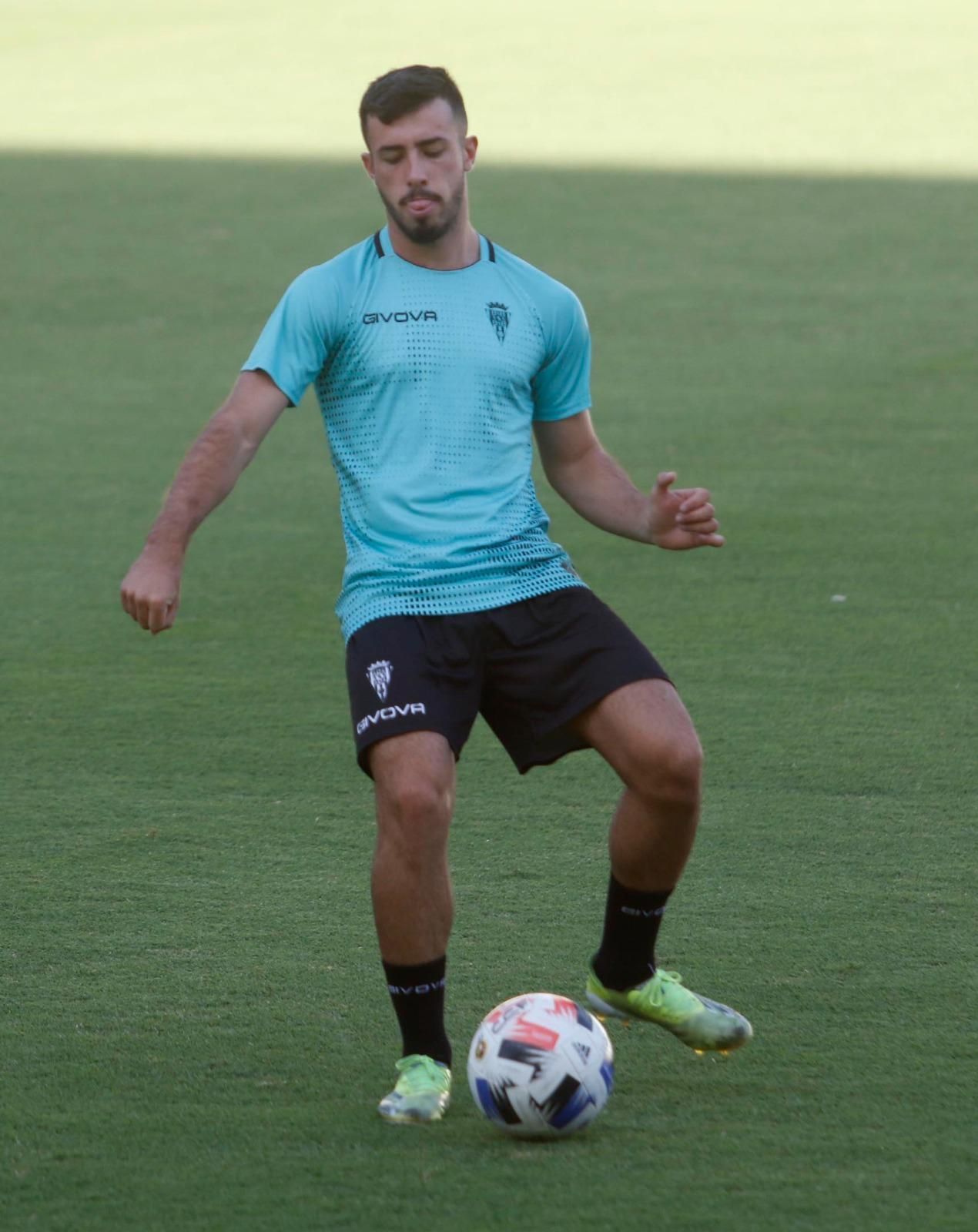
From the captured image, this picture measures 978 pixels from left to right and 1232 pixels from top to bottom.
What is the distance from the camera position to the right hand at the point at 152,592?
3.42m

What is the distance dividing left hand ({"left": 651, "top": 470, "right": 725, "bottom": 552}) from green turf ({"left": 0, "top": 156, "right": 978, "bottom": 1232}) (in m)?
0.96

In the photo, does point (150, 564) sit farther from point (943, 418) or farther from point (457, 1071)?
point (943, 418)

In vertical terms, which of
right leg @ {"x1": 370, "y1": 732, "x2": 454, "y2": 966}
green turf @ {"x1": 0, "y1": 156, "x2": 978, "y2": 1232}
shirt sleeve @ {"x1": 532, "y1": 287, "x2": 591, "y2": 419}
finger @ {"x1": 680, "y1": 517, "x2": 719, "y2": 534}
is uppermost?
shirt sleeve @ {"x1": 532, "y1": 287, "x2": 591, "y2": 419}

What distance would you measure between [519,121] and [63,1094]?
1645 cm

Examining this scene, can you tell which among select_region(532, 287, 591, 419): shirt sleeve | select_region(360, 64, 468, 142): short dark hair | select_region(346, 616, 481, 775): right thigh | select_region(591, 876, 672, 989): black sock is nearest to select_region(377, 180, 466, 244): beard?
select_region(360, 64, 468, 142): short dark hair

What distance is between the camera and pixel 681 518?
380cm

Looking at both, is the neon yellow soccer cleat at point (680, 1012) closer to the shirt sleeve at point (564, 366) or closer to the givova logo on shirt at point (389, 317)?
the shirt sleeve at point (564, 366)

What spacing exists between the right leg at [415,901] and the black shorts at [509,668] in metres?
0.09

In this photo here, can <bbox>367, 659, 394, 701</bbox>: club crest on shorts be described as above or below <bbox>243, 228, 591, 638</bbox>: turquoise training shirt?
below

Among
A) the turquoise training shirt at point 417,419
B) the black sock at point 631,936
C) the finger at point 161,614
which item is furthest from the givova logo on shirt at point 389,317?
the black sock at point 631,936

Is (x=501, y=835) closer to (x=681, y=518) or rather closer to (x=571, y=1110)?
(x=681, y=518)

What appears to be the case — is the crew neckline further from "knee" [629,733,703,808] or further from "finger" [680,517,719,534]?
"knee" [629,733,703,808]

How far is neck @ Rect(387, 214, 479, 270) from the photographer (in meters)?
3.83

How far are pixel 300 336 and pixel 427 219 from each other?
1.11 ft
